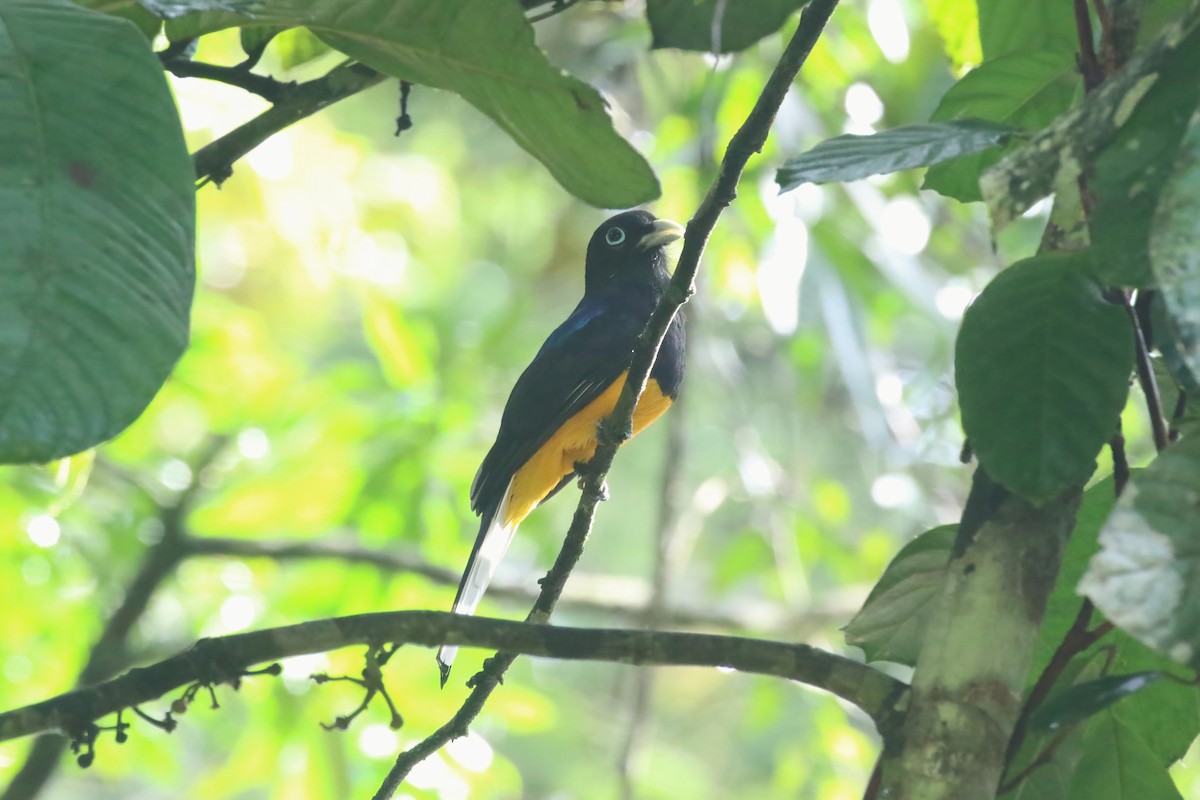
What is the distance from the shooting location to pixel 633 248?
14.8ft

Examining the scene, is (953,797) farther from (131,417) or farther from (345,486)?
(345,486)

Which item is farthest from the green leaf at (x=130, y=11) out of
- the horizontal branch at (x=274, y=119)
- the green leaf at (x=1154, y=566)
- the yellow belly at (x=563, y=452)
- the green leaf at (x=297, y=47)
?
the yellow belly at (x=563, y=452)

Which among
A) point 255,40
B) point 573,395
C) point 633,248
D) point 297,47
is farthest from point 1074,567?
point 633,248

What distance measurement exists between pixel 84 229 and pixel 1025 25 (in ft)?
4.68

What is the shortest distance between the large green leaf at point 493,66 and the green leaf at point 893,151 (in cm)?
30

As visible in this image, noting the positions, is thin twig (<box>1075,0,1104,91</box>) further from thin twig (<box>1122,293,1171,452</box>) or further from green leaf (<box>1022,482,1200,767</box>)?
green leaf (<box>1022,482,1200,767</box>)

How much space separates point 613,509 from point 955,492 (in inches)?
128

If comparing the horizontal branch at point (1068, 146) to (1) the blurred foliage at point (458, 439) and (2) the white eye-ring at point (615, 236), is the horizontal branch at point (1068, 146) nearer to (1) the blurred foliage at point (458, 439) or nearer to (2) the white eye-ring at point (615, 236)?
(1) the blurred foliage at point (458, 439)

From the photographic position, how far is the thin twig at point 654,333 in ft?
5.06

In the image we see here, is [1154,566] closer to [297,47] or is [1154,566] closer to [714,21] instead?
[714,21]

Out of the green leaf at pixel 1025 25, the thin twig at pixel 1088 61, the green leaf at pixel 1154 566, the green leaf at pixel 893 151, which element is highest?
the green leaf at pixel 1025 25

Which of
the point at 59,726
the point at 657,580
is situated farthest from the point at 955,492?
the point at 59,726

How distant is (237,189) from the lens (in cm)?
725

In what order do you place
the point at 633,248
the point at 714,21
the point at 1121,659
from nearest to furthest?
the point at 1121,659, the point at 714,21, the point at 633,248
